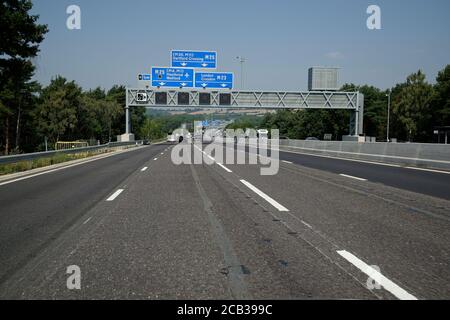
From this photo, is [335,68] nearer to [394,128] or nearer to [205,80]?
[205,80]

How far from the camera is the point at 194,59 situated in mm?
43281

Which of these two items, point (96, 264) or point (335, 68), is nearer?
point (96, 264)

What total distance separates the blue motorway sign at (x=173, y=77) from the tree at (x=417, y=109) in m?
48.7

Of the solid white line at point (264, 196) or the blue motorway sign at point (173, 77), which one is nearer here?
the solid white line at point (264, 196)

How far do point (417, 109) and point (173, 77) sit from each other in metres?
52.0

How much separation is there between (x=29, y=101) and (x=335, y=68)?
48.0m

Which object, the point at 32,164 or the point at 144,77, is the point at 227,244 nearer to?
the point at 32,164

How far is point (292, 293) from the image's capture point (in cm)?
351

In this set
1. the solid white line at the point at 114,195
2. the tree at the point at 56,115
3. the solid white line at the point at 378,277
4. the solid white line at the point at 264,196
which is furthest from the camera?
the tree at the point at 56,115

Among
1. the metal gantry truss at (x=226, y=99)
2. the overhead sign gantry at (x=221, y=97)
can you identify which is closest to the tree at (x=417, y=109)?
the overhead sign gantry at (x=221, y=97)

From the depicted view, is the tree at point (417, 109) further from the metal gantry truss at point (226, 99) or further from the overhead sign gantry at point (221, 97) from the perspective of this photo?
the metal gantry truss at point (226, 99)

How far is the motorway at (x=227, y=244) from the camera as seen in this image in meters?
3.66

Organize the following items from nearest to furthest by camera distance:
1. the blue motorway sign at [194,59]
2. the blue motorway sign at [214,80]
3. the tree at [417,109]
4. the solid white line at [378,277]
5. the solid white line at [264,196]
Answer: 1. the solid white line at [378,277]
2. the solid white line at [264,196]
3. the blue motorway sign at [194,59]
4. the blue motorway sign at [214,80]
5. the tree at [417,109]
